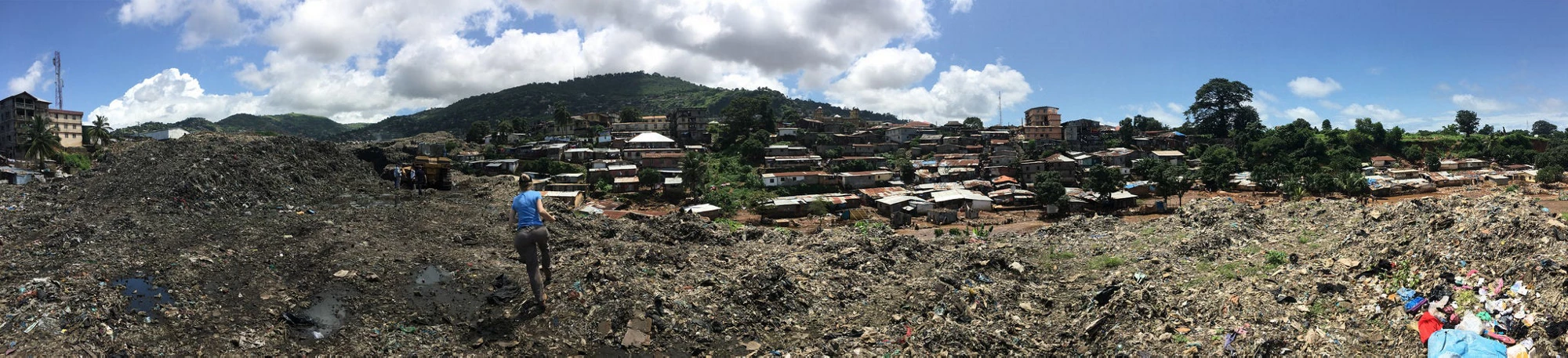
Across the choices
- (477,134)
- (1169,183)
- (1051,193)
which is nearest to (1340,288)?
(1051,193)

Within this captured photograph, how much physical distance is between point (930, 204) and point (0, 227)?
35231mm

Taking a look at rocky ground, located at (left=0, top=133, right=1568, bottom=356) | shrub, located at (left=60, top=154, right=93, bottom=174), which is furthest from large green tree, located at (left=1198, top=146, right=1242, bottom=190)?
shrub, located at (left=60, top=154, right=93, bottom=174)

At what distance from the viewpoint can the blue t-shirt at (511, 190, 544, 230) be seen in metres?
7.08

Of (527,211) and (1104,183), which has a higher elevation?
(527,211)

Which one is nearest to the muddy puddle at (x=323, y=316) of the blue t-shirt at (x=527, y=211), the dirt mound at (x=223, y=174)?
the blue t-shirt at (x=527, y=211)

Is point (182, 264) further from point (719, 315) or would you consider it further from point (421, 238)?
point (719, 315)

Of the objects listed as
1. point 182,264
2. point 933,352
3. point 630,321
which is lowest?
point 933,352

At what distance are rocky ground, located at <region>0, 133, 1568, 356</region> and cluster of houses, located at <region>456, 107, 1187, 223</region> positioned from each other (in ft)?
62.6

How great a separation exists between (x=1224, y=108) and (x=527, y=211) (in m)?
81.3

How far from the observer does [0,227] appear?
10414 millimetres

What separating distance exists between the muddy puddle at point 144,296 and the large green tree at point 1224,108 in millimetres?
82106

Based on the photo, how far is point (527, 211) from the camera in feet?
23.3

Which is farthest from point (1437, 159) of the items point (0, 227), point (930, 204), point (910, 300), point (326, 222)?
point (0, 227)

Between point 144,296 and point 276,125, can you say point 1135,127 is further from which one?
point 276,125
